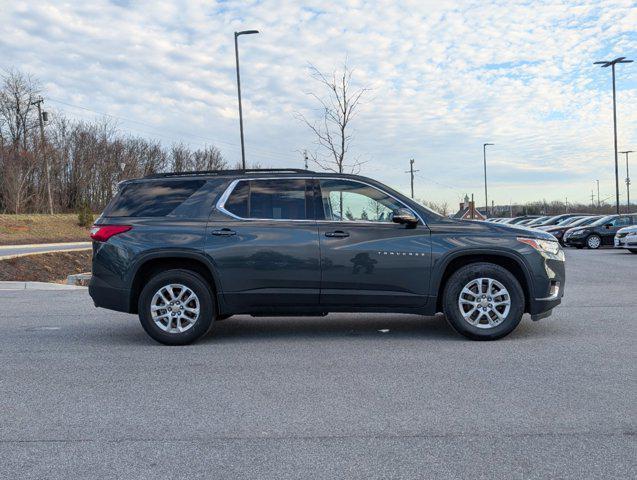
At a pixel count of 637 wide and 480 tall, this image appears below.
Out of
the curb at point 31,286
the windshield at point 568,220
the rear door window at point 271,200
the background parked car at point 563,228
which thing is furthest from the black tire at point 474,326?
the windshield at point 568,220

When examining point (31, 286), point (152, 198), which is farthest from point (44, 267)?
point (152, 198)

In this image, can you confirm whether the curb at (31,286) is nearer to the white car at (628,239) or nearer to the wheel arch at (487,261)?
the wheel arch at (487,261)

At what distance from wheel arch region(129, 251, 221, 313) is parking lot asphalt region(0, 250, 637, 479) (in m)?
0.60

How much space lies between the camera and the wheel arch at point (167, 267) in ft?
21.8

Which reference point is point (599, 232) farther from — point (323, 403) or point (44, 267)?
point (323, 403)

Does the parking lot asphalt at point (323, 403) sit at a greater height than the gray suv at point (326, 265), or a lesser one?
lesser

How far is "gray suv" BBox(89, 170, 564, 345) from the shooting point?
21.7 ft

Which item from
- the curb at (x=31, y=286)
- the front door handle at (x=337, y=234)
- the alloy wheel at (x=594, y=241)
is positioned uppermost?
the front door handle at (x=337, y=234)

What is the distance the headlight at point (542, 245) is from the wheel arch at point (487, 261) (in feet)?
0.72

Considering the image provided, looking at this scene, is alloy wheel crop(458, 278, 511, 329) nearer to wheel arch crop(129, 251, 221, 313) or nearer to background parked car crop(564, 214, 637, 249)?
wheel arch crop(129, 251, 221, 313)

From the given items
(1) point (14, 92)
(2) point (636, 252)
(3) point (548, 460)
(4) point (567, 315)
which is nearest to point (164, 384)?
(3) point (548, 460)

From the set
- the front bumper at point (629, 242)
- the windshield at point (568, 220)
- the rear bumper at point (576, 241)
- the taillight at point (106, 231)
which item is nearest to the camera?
the taillight at point (106, 231)

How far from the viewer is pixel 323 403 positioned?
4.53 m

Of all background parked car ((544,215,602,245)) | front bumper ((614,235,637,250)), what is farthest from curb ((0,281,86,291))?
background parked car ((544,215,602,245))
